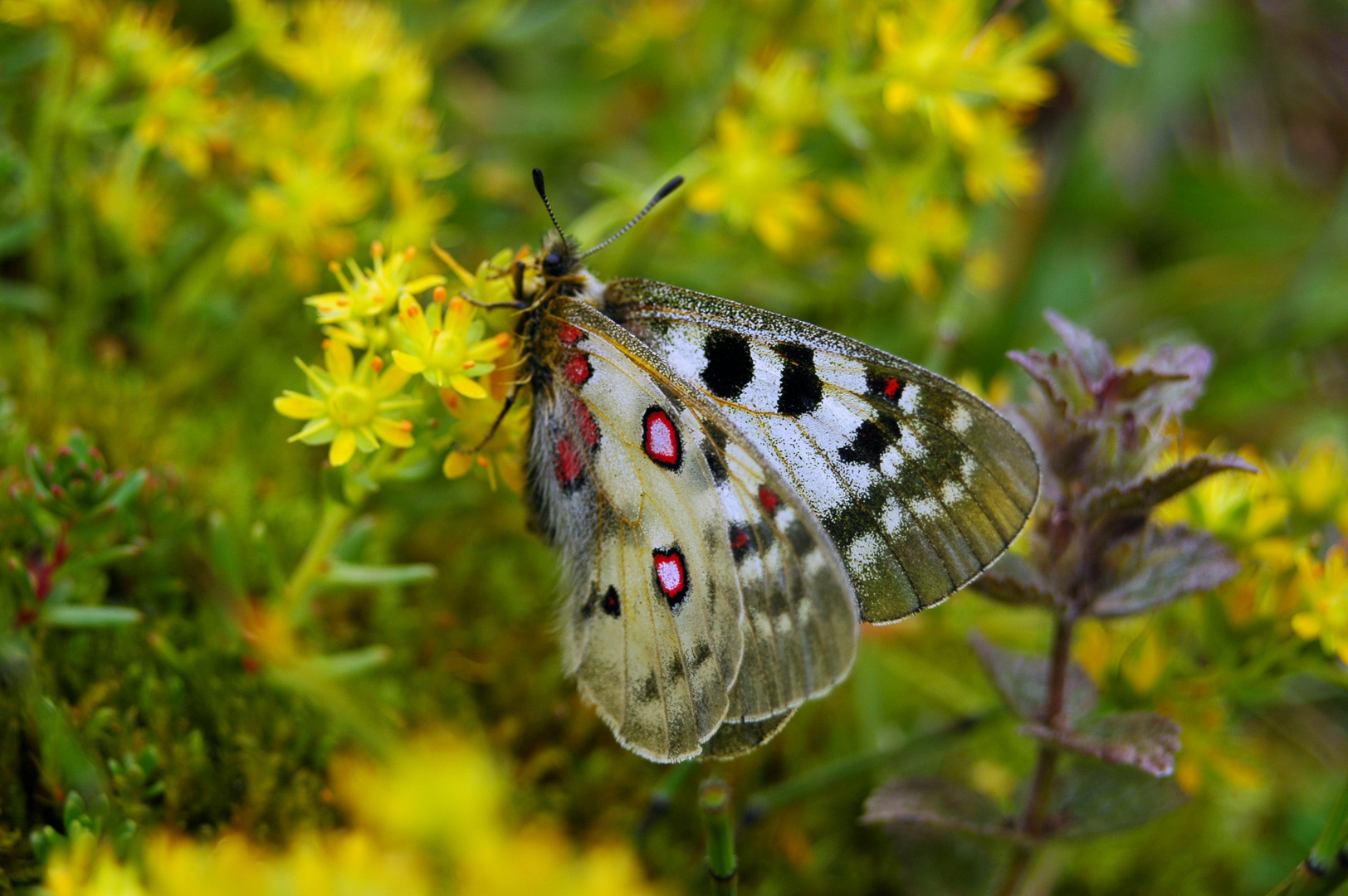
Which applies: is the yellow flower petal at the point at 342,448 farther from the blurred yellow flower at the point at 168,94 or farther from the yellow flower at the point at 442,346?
the blurred yellow flower at the point at 168,94

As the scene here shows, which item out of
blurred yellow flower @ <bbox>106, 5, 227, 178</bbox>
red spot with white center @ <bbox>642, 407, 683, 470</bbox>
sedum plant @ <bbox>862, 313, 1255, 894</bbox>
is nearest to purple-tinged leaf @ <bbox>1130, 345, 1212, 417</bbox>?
sedum plant @ <bbox>862, 313, 1255, 894</bbox>

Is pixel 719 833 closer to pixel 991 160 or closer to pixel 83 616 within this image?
pixel 83 616

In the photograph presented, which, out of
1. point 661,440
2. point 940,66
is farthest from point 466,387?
point 940,66

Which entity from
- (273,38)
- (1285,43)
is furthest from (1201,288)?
(273,38)

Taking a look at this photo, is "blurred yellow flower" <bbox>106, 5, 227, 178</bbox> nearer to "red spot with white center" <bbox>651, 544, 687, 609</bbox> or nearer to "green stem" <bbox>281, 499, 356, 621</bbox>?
"green stem" <bbox>281, 499, 356, 621</bbox>

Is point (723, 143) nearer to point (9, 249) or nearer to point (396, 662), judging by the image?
point (396, 662)

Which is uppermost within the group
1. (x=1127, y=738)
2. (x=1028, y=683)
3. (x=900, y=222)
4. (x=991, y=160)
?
(x=991, y=160)
